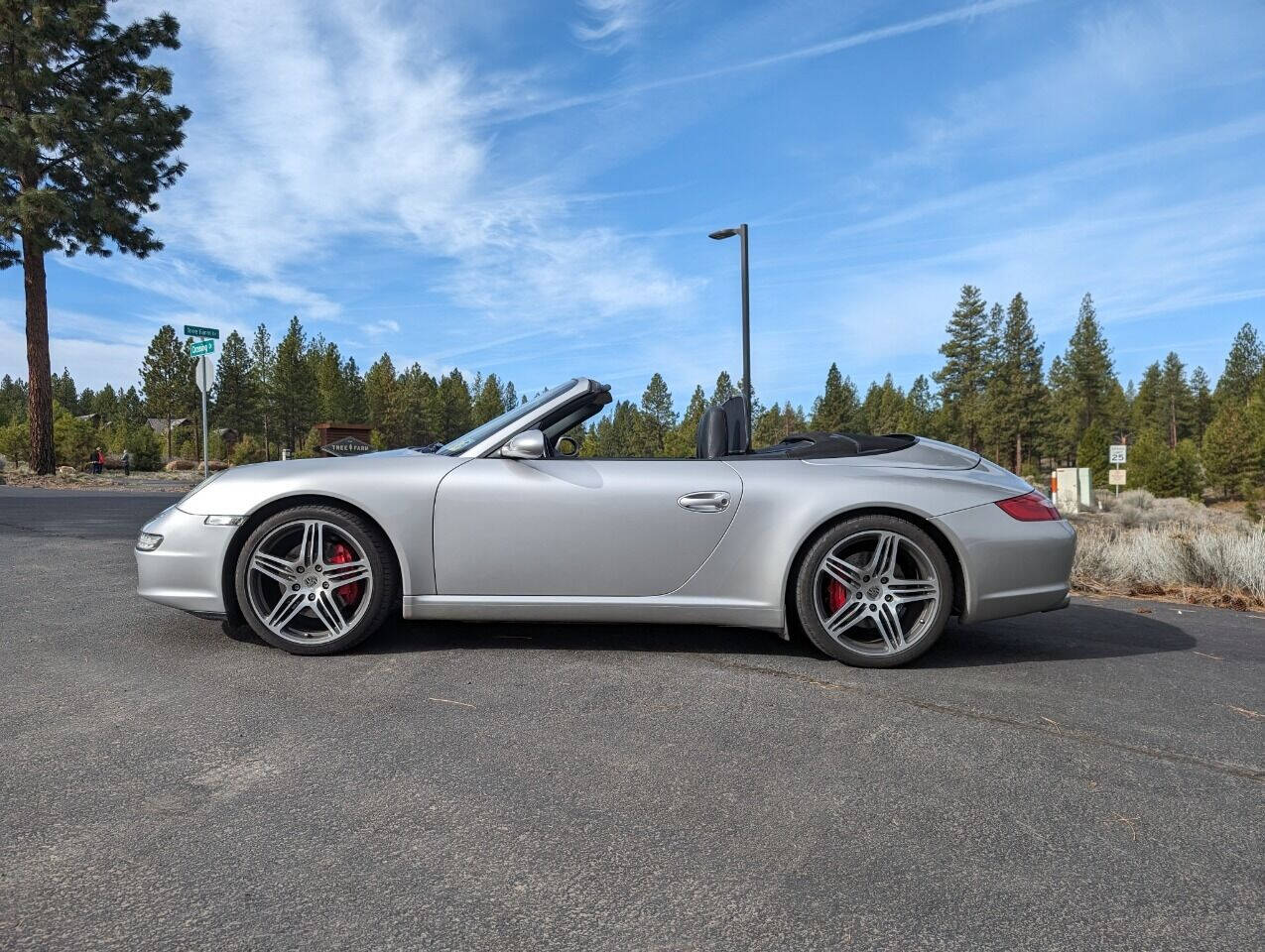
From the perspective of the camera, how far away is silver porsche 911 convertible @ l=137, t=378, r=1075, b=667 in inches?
140

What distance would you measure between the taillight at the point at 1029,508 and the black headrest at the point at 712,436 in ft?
4.28

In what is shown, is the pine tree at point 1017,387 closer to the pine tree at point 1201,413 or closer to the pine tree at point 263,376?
the pine tree at point 1201,413

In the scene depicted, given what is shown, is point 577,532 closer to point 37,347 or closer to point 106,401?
point 37,347

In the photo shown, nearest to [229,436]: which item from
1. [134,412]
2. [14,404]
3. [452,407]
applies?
[134,412]

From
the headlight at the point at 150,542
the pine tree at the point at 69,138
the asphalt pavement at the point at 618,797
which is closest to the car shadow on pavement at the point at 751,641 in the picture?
the asphalt pavement at the point at 618,797

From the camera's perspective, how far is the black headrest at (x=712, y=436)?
4008 mm

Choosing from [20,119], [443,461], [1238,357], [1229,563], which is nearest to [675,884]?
[443,461]

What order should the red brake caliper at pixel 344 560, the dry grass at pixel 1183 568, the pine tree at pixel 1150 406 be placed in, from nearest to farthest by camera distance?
1. the red brake caliper at pixel 344 560
2. the dry grass at pixel 1183 568
3. the pine tree at pixel 1150 406

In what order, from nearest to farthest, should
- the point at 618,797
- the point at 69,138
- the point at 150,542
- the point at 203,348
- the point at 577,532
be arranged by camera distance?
the point at 618,797
the point at 577,532
the point at 150,542
the point at 203,348
the point at 69,138

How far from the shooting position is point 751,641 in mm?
3994

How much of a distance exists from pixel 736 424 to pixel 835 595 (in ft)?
3.65

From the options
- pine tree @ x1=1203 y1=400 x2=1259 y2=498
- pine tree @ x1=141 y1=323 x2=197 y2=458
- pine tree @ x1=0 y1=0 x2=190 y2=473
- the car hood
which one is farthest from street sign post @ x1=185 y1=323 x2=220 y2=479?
pine tree @ x1=1203 y1=400 x2=1259 y2=498

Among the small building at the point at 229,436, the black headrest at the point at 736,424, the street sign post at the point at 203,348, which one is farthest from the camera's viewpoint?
the small building at the point at 229,436

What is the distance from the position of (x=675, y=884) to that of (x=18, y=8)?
2489 cm
